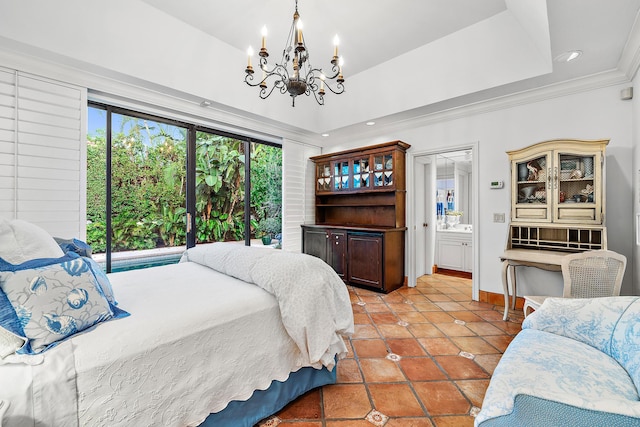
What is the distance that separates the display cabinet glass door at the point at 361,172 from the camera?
4387 millimetres

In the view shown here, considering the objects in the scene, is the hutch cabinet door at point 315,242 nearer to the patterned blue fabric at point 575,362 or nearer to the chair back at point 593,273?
the chair back at point 593,273

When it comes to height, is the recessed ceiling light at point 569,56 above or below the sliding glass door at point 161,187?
above

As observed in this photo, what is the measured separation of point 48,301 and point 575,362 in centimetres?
223

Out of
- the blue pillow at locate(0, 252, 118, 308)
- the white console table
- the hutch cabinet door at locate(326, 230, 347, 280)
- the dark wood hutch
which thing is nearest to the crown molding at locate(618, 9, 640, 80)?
the white console table

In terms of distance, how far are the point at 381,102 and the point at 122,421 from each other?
4118mm

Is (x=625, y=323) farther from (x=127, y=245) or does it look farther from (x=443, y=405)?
(x=127, y=245)

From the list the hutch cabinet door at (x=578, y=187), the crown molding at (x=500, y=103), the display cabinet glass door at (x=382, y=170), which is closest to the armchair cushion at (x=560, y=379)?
the hutch cabinet door at (x=578, y=187)

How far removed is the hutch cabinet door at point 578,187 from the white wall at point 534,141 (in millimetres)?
313

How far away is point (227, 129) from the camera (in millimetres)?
3990

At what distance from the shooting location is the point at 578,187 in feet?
9.12

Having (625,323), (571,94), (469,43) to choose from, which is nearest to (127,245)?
(625,323)

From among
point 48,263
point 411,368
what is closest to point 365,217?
point 411,368

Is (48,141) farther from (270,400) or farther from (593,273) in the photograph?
(593,273)

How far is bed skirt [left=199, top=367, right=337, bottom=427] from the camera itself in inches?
55.7
